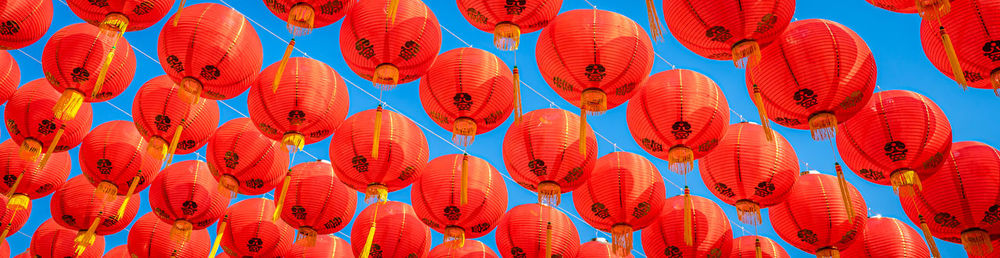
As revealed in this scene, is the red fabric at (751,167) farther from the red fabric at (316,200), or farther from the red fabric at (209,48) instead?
the red fabric at (209,48)

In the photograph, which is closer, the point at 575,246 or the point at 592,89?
the point at 592,89

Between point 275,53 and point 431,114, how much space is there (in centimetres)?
625

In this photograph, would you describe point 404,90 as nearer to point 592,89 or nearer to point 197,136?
point 197,136

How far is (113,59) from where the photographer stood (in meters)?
6.19

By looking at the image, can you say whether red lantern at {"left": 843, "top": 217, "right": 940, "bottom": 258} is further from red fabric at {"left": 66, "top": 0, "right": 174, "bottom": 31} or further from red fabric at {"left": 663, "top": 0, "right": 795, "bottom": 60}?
red fabric at {"left": 66, "top": 0, "right": 174, "bottom": 31}

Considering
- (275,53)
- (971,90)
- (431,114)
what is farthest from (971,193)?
(275,53)

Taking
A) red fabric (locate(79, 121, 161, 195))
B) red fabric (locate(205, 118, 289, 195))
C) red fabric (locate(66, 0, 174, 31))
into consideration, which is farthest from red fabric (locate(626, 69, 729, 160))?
red fabric (locate(79, 121, 161, 195))

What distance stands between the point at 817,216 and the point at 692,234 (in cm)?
111

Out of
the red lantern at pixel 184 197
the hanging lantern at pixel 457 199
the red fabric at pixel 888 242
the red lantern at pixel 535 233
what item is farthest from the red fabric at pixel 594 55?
the red lantern at pixel 184 197

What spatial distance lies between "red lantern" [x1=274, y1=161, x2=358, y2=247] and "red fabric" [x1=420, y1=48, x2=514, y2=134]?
1580mm

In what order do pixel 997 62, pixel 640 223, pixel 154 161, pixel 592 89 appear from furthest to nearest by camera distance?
pixel 154 161
pixel 640 223
pixel 592 89
pixel 997 62

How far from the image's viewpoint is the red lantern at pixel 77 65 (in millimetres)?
5934

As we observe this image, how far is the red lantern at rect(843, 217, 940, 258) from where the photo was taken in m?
6.75

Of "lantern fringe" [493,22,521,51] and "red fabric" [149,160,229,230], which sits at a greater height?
"lantern fringe" [493,22,521,51]
